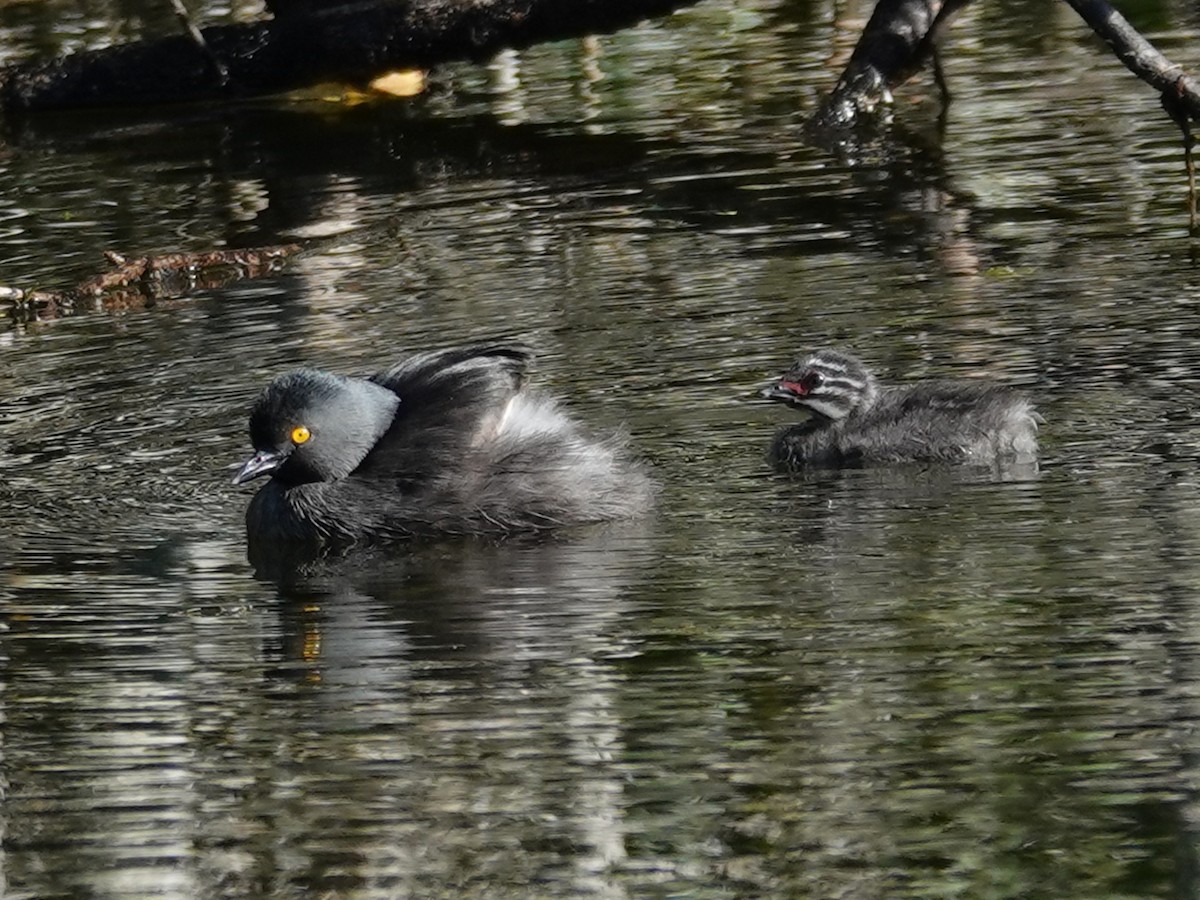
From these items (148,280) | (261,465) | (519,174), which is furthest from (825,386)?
(519,174)

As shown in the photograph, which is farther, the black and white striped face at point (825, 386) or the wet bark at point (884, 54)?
the wet bark at point (884, 54)

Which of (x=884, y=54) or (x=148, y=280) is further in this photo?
(x=884, y=54)

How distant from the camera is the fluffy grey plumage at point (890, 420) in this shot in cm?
793

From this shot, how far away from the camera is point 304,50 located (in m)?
15.6

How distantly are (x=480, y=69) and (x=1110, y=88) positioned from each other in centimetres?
527

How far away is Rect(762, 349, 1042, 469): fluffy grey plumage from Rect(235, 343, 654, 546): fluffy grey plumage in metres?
0.73

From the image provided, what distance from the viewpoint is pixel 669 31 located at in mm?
18281

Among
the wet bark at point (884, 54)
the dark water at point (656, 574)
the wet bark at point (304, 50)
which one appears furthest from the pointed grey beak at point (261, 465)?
the wet bark at point (304, 50)

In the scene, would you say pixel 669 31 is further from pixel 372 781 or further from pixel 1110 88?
pixel 372 781

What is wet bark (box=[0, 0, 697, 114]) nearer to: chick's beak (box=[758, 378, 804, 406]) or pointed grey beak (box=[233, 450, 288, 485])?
chick's beak (box=[758, 378, 804, 406])

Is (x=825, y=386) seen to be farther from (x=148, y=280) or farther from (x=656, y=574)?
(x=148, y=280)

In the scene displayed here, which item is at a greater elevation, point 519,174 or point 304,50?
point 304,50

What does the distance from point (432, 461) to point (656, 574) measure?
3.79 feet

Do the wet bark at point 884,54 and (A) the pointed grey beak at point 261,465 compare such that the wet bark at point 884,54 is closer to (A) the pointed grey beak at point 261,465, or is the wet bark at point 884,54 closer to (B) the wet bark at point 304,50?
(B) the wet bark at point 304,50
